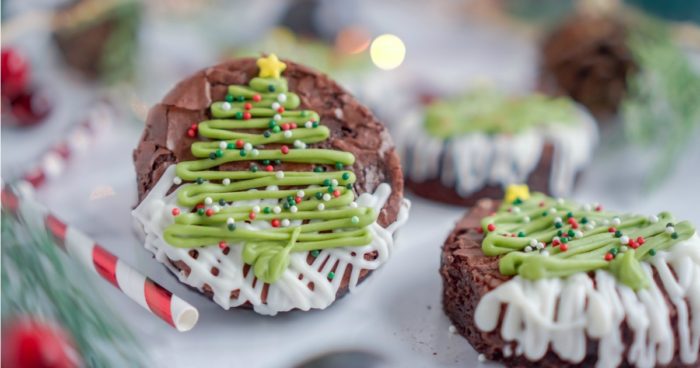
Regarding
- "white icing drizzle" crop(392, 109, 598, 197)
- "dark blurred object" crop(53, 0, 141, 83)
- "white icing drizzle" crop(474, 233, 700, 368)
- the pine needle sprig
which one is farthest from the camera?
"dark blurred object" crop(53, 0, 141, 83)

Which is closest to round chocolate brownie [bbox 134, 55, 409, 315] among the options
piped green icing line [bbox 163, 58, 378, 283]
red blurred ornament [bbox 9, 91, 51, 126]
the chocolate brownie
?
piped green icing line [bbox 163, 58, 378, 283]

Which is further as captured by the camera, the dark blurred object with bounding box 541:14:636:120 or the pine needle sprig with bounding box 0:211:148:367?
the dark blurred object with bounding box 541:14:636:120

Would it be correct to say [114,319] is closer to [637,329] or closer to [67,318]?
[67,318]

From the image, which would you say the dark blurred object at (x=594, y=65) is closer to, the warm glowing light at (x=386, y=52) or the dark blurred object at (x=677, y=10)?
the dark blurred object at (x=677, y=10)

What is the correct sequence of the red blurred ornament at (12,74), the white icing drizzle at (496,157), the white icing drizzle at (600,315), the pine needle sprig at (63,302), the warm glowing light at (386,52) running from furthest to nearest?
the warm glowing light at (386,52)
the red blurred ornament at (12,74)
the white icing drizzle at (496,157)
the white icing drizzle at (600,315)
the pine needle sprig at (63,302)

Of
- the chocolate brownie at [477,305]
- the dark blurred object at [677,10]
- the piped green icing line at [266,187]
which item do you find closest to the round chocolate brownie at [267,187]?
the piped green icing line at [266,187]

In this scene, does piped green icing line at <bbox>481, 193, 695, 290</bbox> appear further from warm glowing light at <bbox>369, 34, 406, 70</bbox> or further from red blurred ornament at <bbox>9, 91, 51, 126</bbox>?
red blurred ornament at <bbox>9, 91, 51, 126</bbox>

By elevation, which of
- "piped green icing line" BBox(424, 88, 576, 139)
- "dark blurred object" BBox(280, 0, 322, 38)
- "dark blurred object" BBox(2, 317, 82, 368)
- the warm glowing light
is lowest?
"piped green icing line" BBox(424, 88, 576, 139)
